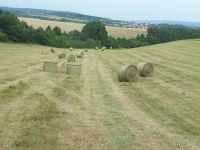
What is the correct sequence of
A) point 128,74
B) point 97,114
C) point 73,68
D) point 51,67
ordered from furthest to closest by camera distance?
1. point 51,67
2. point 73,68
3. point 128,74
4. point 97,114

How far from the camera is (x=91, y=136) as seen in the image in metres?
12.0

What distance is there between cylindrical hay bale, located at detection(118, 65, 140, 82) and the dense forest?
47.4m

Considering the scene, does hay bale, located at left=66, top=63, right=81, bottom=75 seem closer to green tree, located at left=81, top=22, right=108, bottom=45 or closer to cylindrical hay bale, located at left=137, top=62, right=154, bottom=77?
cylindrical hay bale, located at left=137, top=62, right=154, bottom=77

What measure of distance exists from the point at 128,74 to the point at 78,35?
81035 mm

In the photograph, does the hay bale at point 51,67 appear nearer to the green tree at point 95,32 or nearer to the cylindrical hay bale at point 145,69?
the cylindrical hay bale at point 145,69

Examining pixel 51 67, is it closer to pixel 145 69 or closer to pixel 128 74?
pixel 145 69

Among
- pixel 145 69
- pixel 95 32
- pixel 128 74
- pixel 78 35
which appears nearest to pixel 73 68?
pixel 145 69

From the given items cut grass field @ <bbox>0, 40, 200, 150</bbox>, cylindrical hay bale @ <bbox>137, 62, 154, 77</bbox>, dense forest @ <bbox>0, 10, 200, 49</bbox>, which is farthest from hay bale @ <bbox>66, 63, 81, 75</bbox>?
dense forest @ <bbox>0, 10, 200, 49</bbox>

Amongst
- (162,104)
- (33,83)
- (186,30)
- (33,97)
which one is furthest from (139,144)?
(186,30)

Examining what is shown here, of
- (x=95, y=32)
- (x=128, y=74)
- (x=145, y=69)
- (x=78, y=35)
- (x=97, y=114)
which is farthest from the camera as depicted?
(x=78, y=35)

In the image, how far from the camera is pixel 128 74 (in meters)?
24.0

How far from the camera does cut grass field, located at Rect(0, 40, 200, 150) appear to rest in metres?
11.5

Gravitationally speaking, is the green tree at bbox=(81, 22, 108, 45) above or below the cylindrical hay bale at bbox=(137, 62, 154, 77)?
below

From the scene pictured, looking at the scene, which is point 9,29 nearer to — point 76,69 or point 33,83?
point 76,69
